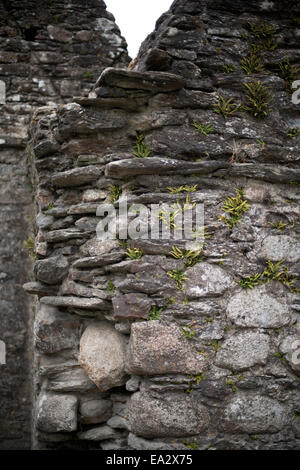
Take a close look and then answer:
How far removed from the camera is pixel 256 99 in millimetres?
2977

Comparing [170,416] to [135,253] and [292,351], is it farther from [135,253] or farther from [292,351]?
[135,253]

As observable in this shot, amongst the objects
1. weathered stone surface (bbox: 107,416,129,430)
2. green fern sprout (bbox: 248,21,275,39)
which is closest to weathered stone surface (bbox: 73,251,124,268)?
weathered stone surface (bbox: 107,416,129,430)

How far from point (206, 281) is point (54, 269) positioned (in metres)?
1.10

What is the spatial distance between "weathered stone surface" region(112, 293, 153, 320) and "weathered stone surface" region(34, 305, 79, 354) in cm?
52

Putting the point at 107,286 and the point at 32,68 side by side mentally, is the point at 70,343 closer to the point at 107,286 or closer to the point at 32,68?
the point at 107,286

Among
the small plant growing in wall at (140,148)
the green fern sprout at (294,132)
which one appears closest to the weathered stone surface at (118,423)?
the small plant growing in wall at (140,148)

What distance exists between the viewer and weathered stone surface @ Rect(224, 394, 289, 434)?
2.60m

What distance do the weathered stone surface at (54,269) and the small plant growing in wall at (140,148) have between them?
2.98 ft

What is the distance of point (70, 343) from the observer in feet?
9.90

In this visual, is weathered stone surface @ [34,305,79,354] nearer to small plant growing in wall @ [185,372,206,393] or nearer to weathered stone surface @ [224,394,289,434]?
small plant growing in wall @ [185,372,206,393]

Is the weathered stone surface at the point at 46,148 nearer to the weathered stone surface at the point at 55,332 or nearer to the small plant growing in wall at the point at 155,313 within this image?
the weathered stone surface at the point at 55,332

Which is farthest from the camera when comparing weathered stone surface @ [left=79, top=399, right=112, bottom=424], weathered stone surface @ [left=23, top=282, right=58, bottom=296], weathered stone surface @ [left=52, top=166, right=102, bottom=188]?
weathered stone surface @ [left=23, top=282, right=58, bottom=296]

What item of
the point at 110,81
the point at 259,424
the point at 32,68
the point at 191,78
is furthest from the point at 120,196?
the point at 32,68

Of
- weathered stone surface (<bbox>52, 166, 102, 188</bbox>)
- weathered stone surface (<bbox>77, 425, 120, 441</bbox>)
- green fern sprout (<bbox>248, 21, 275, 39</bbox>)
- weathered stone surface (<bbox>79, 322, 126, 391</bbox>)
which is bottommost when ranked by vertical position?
weathered stone surface (<bbox>77, 425, 120, 441</bbox>)
